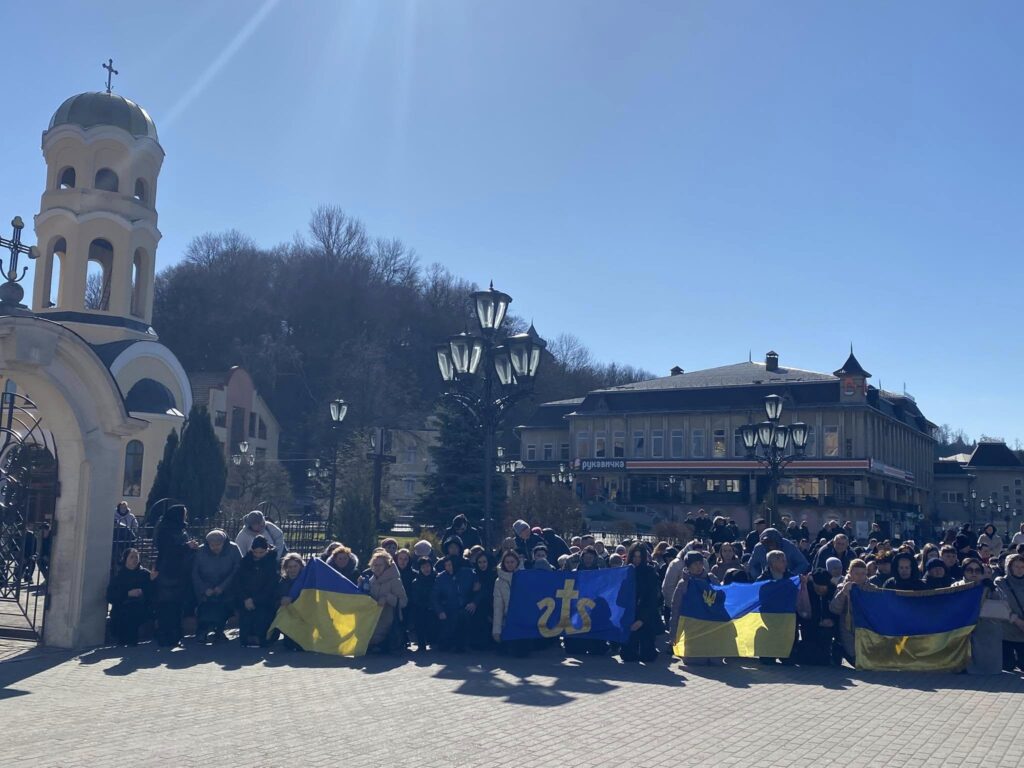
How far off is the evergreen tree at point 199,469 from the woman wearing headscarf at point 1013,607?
25.2 meters

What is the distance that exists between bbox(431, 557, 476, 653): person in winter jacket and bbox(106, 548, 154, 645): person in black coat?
413 cm

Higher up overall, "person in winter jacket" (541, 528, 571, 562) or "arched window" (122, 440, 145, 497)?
"arched window" (122, 440, 145, 497)

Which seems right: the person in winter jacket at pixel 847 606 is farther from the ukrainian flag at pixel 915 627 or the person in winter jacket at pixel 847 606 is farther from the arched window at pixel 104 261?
the arched window at pixel 104 261

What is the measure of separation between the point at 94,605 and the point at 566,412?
66.6 metres

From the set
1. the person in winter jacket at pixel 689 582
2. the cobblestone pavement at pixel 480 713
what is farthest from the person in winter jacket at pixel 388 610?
the person in winter jacket at pixel 689 582

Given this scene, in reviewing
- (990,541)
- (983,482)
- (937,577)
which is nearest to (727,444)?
(983,482)

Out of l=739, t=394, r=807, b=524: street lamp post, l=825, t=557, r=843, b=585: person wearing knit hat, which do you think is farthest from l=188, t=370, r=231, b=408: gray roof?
l=825, t=557, r=843, b=585: person wearing knit hat

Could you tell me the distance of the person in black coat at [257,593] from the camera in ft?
44.4

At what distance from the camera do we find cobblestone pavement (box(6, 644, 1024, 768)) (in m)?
7.58

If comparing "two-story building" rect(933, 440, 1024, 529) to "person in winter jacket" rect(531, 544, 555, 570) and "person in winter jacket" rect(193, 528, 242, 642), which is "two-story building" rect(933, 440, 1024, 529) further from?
"person in winter jacket" rect(193, 528, 242, 642)

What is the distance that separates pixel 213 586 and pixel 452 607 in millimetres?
3527

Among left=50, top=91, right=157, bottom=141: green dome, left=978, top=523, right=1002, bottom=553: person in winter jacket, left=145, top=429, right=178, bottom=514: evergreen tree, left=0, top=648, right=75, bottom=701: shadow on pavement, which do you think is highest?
left=50, top=91, right=157, bottom=141: green dome

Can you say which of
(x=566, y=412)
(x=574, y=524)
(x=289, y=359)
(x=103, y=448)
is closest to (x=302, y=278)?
(x=289, y=359)

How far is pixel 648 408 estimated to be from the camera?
236 feet
